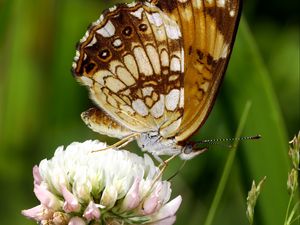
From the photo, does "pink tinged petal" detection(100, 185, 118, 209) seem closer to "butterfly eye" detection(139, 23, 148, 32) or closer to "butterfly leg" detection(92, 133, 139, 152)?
"butterfly leg" detection(92, 133, 139, 152)

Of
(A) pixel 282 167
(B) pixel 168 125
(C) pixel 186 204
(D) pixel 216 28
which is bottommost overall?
(C) pixel 186 204

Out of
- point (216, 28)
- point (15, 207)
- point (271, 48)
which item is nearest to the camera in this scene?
point (216, 28)

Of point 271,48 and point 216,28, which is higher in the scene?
point 216,28

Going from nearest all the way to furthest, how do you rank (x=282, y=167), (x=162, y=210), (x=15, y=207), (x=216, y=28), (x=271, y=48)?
(x=162, y=210)
(x=216, y=28)
(x=282, y=167)
(x=15, y=207)
(x=271, y=48)

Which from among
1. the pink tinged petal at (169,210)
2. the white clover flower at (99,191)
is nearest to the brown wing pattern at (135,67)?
the white clover flower at (99,191)

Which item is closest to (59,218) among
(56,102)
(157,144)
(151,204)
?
(151,204)

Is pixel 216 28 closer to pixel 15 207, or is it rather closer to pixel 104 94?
pixel 104 94

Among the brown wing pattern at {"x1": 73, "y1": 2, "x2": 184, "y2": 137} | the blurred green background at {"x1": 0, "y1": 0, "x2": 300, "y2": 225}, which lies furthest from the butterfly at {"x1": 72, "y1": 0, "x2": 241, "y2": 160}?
the blurred green background at {"x1": 0, "y1": 0, "x2": 300, "y2": 225}

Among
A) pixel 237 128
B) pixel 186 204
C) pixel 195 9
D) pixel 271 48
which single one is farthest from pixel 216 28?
pixel 271 48
